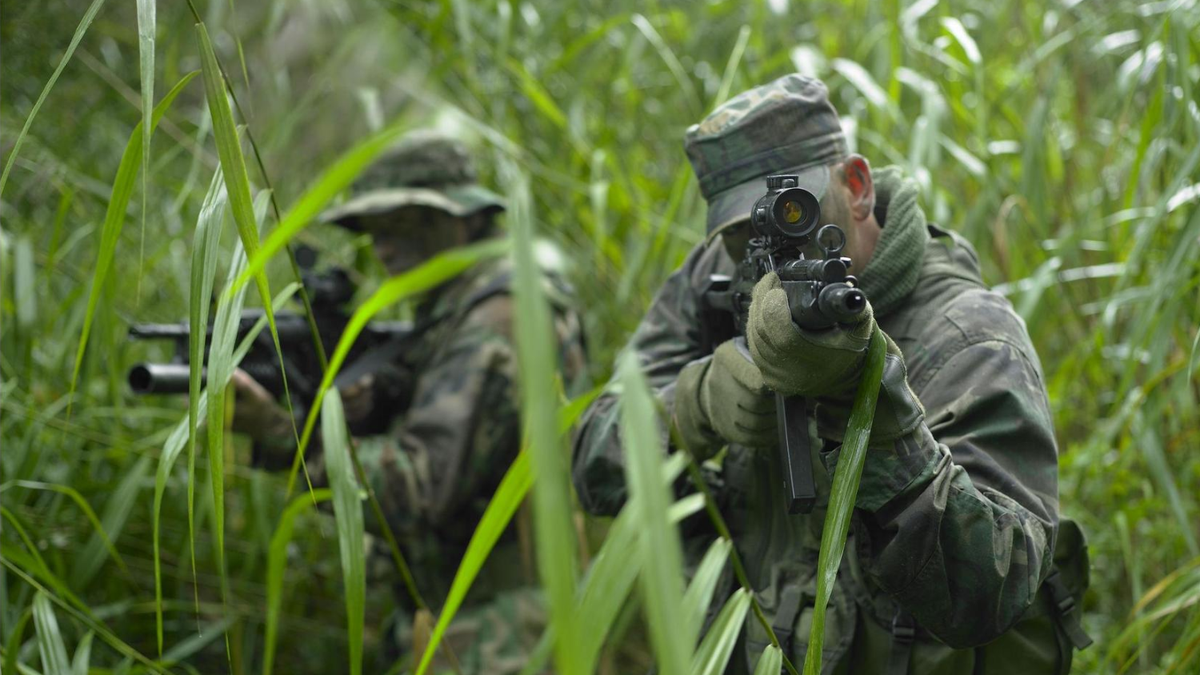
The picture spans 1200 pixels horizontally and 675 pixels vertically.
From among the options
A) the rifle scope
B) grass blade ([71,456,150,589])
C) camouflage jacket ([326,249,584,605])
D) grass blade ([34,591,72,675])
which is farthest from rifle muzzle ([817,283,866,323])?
grass blade ([71,456,150,589])

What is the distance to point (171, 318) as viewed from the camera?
2.96 metres

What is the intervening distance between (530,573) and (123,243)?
1.48 metres

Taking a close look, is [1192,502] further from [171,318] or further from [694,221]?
[171,318]

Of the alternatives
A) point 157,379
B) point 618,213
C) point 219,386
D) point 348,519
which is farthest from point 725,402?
point 618,213

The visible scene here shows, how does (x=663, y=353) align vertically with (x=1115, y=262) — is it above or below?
above

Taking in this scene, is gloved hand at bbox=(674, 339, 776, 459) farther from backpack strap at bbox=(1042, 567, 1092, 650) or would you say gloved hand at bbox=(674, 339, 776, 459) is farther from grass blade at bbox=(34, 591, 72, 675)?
grass blade at bbox=(34, 591, 72, 675)

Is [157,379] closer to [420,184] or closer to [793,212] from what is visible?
[420,184]

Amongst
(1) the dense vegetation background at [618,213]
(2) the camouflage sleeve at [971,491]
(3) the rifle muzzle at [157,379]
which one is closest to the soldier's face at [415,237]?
(1) the dense vegetation background at [618,213]

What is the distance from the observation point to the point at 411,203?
8.09ft

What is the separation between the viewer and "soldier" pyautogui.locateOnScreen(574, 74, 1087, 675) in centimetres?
117

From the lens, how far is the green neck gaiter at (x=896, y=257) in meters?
1.43

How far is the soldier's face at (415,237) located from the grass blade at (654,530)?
1.96m

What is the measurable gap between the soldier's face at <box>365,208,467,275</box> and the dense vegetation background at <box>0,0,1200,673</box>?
246 millimetres

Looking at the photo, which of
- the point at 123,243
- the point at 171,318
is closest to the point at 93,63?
the point at 123,243
